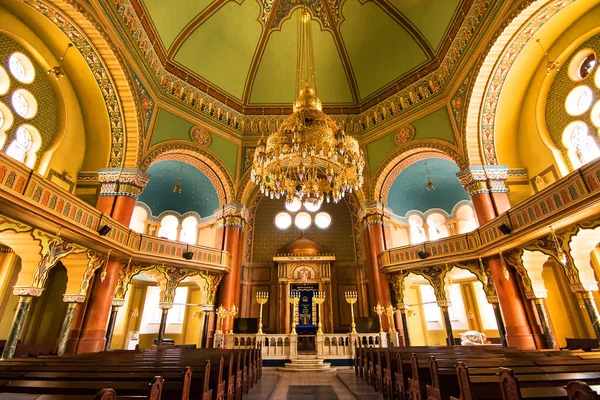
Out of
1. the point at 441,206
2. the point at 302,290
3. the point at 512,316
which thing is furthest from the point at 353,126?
the point at 512,316

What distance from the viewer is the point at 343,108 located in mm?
16859

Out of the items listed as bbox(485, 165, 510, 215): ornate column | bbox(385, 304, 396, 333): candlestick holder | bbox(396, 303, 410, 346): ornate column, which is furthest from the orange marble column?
bbox(385, 304, 396, 333): candlestick holder

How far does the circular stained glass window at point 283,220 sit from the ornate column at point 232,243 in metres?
2.46

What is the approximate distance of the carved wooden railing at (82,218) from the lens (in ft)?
21.1

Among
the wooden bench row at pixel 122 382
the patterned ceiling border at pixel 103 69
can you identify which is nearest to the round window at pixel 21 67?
the patterned ceiling border at pixel 103 69

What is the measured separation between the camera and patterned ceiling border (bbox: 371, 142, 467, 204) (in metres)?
13.6

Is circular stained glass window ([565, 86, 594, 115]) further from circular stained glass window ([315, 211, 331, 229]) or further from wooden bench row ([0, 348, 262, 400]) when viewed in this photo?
wooden bench row ([0, 348, 262, 400])

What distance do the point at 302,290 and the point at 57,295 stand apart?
10.4 metres

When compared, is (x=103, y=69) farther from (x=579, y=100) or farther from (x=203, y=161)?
(x=579, y=100)

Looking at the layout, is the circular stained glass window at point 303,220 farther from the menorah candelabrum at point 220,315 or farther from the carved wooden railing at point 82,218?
the menorah candelabrum at point 220,315

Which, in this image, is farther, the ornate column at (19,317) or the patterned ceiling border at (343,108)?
the patterned ceiling border at (343,108)

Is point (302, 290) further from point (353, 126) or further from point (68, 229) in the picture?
point (68, 229)

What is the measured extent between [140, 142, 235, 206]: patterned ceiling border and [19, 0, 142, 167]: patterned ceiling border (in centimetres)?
137

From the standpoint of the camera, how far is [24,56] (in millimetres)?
9805
